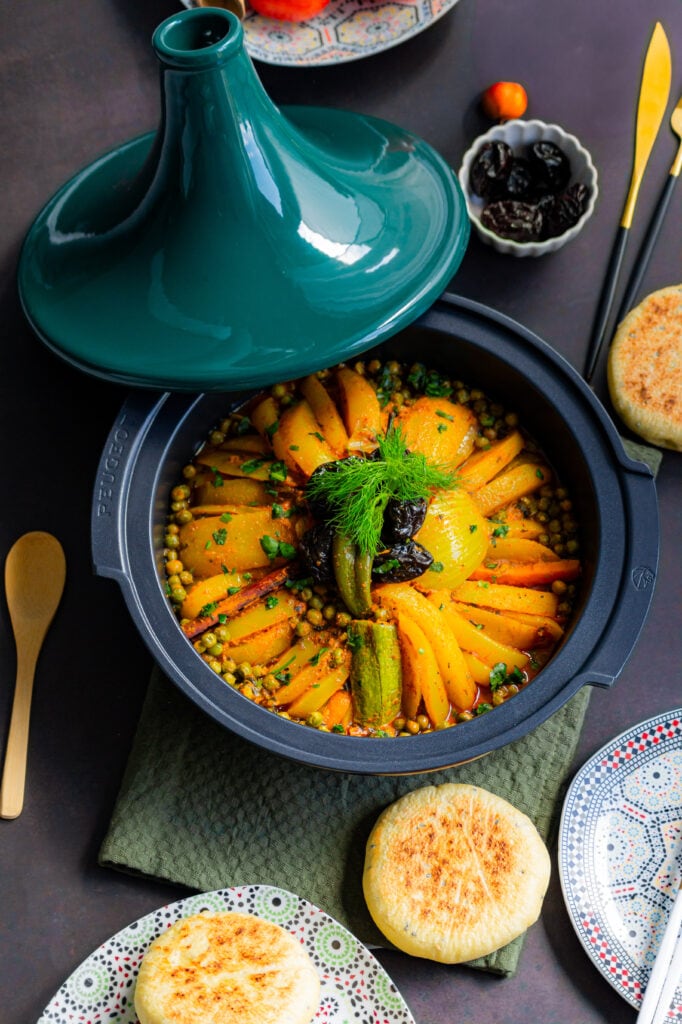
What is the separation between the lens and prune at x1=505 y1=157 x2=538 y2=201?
3.05 metres

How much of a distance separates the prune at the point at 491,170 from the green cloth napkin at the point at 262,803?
138 cm

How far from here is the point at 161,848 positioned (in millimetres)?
2723

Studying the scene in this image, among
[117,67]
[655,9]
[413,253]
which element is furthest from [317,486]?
[655,9]

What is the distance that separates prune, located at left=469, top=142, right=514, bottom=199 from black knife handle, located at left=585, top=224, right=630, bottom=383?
1.16 feet

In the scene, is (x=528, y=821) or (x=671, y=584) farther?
(x=671, y=584)

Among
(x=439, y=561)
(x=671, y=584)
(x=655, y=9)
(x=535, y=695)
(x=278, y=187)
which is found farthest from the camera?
(x=655, y=9)

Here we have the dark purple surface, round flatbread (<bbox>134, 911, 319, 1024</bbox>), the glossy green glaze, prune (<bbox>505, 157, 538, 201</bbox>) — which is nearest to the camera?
the glossy green glaze

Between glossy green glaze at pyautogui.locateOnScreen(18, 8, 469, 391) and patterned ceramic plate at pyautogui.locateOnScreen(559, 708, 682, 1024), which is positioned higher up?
glossy green glaze at pyautogui.locateOnScreen(18, 8, 469, 391)

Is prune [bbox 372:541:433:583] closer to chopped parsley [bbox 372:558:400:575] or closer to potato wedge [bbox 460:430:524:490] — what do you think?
chopped parsley [bbox 372:558:400:575]

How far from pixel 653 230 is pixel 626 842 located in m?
1.63

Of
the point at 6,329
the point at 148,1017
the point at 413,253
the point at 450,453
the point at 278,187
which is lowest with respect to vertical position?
the point at 148,1017

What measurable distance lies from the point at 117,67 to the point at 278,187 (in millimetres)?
1244

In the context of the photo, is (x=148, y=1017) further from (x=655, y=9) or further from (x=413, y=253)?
(x=655, y=9)

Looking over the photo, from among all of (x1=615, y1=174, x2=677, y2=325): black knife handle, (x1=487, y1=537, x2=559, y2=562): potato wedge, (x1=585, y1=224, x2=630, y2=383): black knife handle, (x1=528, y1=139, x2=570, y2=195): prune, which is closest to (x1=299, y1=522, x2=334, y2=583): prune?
(x1=487, y1=537, x2=559, y2=562): potato wedge
